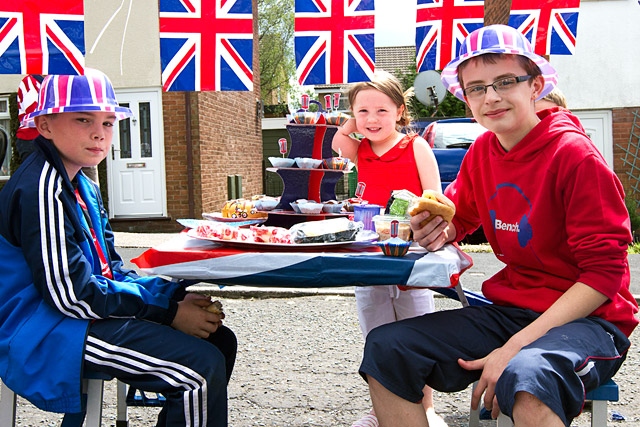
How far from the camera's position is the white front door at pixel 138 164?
1189 centimetres

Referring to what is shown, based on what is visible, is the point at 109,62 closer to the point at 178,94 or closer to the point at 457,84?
the point at 178,94

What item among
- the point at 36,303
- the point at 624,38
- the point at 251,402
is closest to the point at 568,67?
the point at 624,38

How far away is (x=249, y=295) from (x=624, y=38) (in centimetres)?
927

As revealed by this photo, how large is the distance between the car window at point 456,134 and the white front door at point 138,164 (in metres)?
5.69

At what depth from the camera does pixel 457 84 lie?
2.27 meters

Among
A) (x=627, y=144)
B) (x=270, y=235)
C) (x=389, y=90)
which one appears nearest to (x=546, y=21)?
(x=389, y=90)

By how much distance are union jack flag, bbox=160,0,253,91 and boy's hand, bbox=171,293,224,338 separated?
181cm

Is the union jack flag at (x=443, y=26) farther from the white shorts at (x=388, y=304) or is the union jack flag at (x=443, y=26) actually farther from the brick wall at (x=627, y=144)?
the brick wall at (x=627, y=144)

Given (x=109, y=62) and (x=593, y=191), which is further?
(x=109, y=62)

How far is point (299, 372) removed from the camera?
376 centimetres

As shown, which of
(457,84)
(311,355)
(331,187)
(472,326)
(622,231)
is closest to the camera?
(622,231)

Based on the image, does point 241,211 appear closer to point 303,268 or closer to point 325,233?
point 325,233

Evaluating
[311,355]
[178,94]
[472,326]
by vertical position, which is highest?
[178,94]

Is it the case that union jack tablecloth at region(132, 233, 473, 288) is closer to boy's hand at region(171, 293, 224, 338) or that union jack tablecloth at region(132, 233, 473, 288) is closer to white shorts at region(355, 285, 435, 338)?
boy's hand at region(171, 293, 224, 338)
